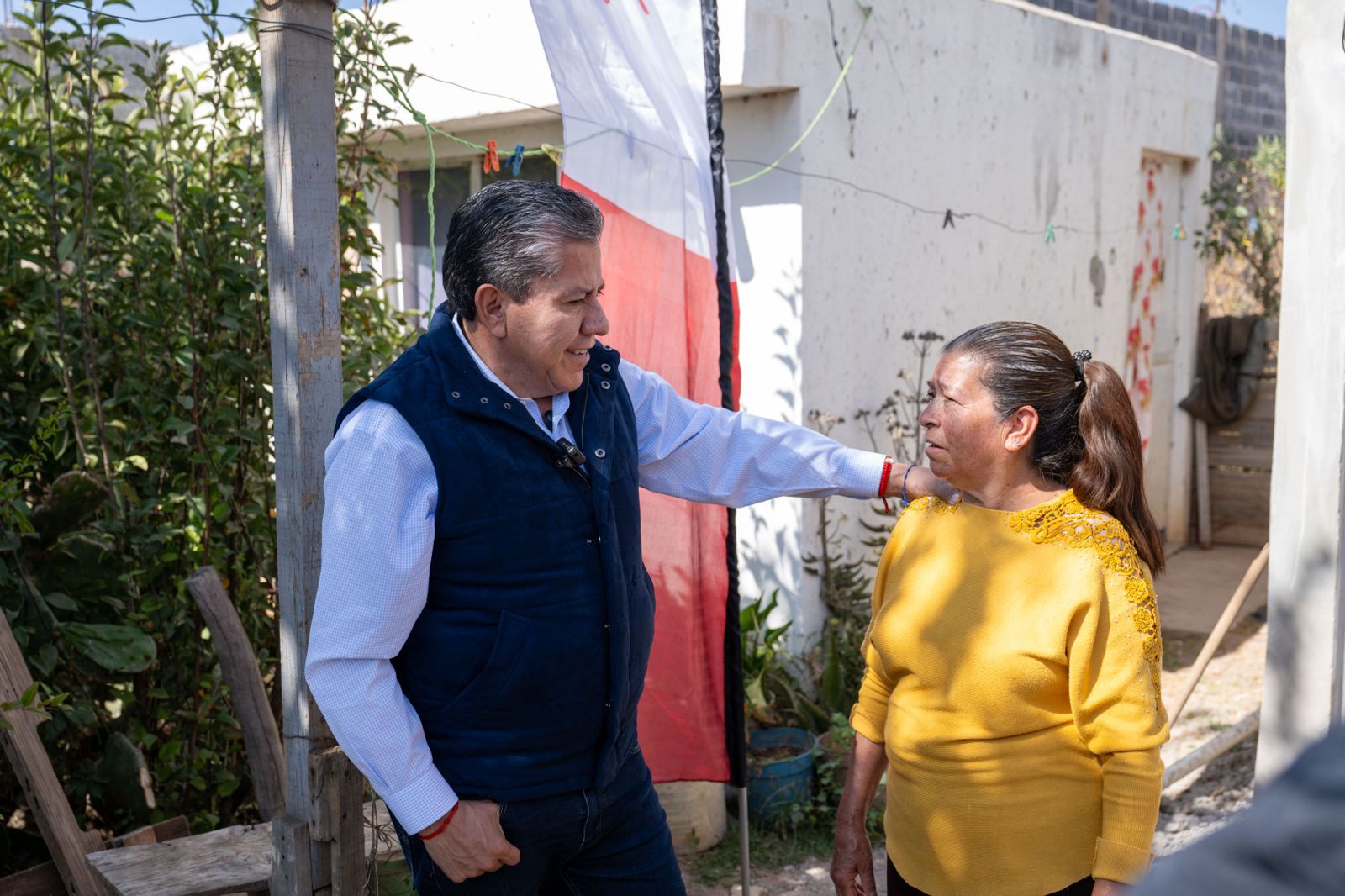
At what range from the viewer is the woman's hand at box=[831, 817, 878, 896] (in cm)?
228

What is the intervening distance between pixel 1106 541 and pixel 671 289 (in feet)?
4.65

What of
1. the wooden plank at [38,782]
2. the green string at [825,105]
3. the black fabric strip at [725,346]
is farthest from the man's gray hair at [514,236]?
the green string at [825,105]

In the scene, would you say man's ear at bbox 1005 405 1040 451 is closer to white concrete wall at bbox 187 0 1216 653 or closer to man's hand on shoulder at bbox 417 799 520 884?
man's hand on shoulder at bbox 417 799 520 884

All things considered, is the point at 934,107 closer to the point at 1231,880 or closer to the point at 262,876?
the point at 262,876

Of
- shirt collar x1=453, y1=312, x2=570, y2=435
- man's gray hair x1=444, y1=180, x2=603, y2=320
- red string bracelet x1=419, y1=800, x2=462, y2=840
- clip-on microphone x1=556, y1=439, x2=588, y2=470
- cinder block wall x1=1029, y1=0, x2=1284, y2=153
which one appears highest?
cinder block wall x1=1029, y1=0, x2=1284, y2=153

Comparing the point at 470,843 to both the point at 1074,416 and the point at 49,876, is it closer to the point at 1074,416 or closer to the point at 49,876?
the point at 1074,416

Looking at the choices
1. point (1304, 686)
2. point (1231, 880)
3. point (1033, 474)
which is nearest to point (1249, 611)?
point (1304, 686)

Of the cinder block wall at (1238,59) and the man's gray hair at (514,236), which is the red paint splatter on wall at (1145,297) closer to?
the cinder block wall at (1238,59)

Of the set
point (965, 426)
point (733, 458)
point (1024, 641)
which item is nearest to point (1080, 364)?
point (965, 426)

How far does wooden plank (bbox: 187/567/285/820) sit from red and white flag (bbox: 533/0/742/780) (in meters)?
0.95

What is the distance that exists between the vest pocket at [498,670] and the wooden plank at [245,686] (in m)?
1.24

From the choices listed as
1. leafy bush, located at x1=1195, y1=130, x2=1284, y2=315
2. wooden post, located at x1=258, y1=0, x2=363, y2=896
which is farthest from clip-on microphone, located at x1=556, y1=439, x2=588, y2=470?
leafy bush, located at x1=1195, y1=130, x2=1284, y2=315

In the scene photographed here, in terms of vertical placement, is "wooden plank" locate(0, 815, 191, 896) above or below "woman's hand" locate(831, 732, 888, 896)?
below

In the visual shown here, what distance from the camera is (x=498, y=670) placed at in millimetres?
1954
